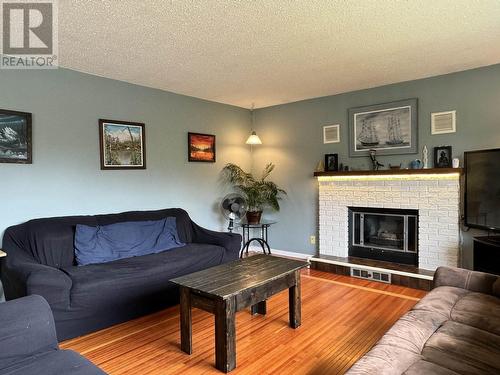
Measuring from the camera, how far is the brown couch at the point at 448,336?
1.42 m

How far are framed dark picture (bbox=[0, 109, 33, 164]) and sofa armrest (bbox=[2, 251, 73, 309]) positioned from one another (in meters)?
1.00

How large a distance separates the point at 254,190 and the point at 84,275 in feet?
9.28

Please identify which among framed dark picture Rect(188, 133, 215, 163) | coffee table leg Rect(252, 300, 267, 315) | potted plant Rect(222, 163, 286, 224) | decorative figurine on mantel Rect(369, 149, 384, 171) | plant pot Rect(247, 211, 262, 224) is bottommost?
coffee table leg Rect(252, 300, 267, 315)

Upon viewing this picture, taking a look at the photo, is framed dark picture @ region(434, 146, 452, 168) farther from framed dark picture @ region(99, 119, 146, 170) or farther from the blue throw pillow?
framed dark picture @ region(99, 119, 146, 170)

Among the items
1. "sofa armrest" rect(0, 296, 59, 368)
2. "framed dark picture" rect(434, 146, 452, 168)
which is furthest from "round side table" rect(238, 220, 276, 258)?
"sofa armrest" rect(0, 296, 59, 368)

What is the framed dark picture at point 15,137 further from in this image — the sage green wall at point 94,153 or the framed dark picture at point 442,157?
the framed dark picture at point 442,157

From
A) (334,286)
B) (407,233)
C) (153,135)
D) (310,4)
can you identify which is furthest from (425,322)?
(153,135)

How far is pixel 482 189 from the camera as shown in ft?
10.7

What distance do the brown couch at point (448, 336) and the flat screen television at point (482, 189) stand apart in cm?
113

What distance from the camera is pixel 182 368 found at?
6.98 ft

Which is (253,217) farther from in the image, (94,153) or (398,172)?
(94,153)

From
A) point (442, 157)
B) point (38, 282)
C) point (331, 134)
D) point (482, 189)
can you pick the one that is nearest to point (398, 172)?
point (442, 157)

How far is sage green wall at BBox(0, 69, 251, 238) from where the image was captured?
3111mm

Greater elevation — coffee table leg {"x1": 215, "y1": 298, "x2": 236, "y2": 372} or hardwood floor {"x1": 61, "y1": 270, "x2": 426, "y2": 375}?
coffee table leg {"x1": 215, "y1": 298, "x2": 236, "y2": 372}
